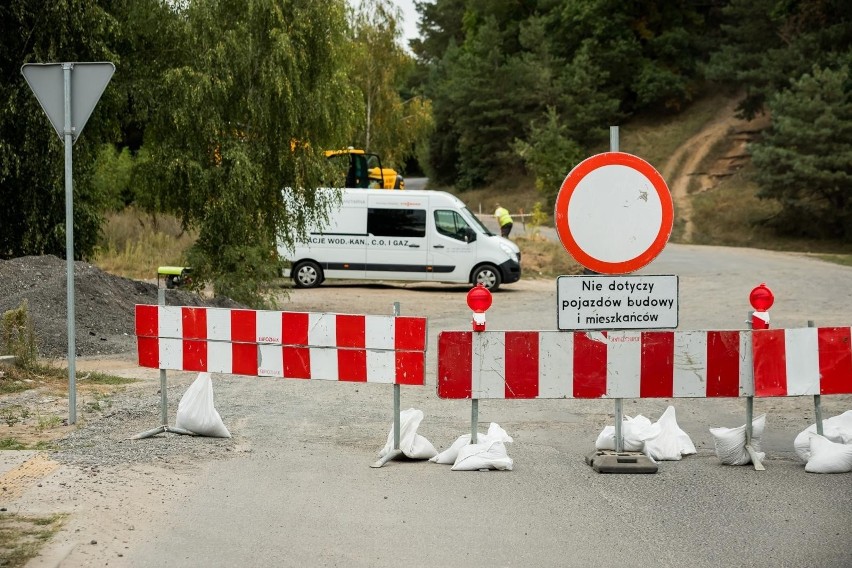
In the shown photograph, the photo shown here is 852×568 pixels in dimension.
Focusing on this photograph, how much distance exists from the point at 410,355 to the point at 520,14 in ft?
281

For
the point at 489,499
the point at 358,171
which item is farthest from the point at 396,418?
the point at 358,171

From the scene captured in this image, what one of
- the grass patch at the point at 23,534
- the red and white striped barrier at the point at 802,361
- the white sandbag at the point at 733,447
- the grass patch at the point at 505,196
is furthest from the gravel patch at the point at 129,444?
the grass patch at the point at 505,196

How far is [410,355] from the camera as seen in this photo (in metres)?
8.18

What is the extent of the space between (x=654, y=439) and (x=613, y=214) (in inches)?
69.9

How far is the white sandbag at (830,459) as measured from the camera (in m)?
7.72

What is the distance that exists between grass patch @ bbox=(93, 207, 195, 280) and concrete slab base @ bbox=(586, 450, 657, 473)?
65.5 ft

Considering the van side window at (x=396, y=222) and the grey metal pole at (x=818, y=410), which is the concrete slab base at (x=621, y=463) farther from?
the van side window at (x=396, y=222)

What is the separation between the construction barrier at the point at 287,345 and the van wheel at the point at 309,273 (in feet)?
59.1

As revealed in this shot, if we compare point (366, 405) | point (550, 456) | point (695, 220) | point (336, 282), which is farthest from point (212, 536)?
point (695, 220)

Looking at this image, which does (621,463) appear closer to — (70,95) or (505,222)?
(70,95)

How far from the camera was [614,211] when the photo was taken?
7.81 m

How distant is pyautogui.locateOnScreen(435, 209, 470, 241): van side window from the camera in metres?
26.8

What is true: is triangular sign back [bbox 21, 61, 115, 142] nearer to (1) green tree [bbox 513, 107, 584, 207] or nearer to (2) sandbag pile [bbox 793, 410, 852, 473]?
(2) sandbag pile [bbox 793, 410, 852, 473]

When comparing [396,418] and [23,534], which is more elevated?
[396,418]
